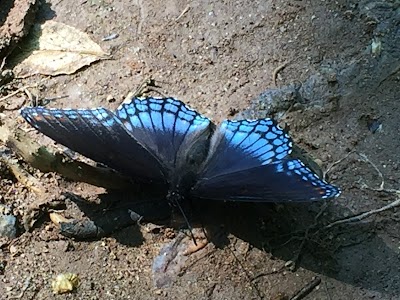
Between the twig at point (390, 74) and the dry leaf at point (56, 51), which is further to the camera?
the dry leaf at point (56, 51)

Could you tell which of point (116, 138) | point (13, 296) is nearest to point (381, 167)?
point (116, 138)

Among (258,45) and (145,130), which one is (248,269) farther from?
(258,45)

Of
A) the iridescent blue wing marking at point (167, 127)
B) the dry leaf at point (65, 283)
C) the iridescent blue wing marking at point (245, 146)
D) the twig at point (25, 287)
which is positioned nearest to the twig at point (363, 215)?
the iridescent blue wing marking at point (245, 146)

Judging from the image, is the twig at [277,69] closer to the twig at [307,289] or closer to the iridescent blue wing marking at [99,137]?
the iridescent blue wing marking at [99,137]

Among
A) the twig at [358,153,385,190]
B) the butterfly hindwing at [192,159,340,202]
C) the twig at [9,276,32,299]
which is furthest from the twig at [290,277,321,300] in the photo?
the twig at [9,276,32,299]

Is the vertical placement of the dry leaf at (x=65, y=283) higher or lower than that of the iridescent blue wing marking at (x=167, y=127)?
lower

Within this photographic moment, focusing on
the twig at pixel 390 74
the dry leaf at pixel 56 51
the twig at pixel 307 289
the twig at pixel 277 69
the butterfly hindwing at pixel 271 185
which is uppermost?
the dry leaf at pixel 56 51

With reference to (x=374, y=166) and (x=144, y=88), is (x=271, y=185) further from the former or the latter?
(x=144, y=88)

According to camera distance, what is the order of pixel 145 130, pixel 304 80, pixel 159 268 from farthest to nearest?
pixel 304 80 → pixel 145 130 → pixel 159 268
